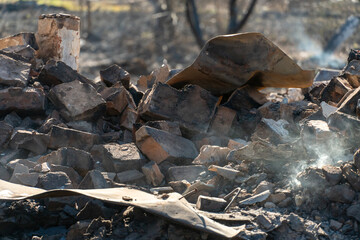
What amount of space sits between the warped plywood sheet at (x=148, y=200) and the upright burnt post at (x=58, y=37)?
2.51 m

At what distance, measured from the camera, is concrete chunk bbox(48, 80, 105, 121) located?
14.9 ft

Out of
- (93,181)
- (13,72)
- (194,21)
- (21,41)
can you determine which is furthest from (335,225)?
(194,21)

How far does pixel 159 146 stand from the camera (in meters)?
3.94

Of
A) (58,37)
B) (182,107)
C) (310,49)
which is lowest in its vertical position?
(310,49)

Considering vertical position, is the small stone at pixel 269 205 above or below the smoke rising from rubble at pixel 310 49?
above

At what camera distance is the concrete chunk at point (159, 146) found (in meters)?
3.96

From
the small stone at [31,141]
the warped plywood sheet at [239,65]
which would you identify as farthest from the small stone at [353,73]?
the small stone at [31,141]

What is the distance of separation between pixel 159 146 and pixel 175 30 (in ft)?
48.3

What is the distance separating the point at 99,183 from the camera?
3432 mm

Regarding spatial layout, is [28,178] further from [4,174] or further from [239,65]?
[239,65]

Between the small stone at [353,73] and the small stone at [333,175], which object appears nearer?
the small stone at [333,175]

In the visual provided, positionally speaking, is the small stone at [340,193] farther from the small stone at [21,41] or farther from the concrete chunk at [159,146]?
the small stone at [21,41]

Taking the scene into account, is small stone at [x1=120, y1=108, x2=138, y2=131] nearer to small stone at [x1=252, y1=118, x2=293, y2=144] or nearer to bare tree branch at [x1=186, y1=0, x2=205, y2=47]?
small stone at [x1=252, y1=118, x2=293, y2=144]

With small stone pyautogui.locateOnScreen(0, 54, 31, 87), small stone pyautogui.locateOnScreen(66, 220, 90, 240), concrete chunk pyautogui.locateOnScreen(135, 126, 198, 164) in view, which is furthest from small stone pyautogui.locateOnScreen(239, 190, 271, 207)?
small stone pyautogui.locateOnScreen(0, 54, 31, 87)
